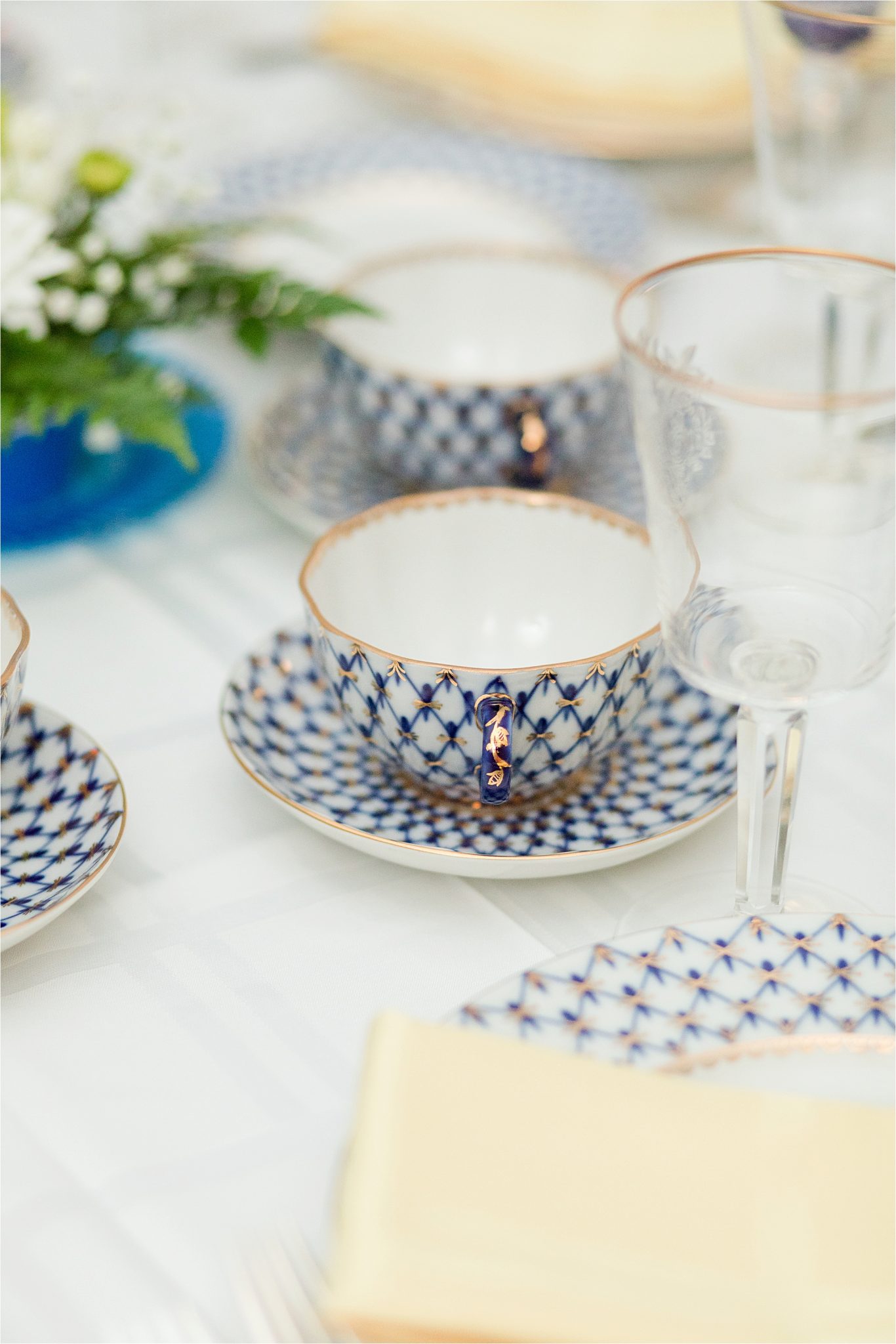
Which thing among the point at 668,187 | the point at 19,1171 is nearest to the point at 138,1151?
the point at 19,1171

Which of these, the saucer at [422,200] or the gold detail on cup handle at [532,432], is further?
the saucer at [422,200]

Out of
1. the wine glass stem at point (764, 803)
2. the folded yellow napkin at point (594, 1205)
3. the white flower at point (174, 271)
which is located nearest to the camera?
the folded yellow napkin at point (594, 1205)

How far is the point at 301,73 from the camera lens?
1143 millimetres

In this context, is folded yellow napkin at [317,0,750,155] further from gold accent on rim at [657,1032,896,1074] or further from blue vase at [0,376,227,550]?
gold accent on rim at [657,1032,896,1074]

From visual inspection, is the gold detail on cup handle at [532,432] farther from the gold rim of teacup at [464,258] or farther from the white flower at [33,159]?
the white flower at [33,159]

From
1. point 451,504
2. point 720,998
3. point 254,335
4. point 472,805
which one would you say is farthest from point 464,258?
point 720,998

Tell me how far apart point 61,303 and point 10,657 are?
0.25 m

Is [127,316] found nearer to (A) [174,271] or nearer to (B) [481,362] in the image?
(A) [174,271]

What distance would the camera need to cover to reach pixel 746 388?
0.34 metres

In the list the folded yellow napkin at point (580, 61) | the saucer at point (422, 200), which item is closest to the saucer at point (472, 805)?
the saucer at point (422, 200)

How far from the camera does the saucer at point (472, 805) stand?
44 cm

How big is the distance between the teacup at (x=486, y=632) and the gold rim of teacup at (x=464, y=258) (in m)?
0.09

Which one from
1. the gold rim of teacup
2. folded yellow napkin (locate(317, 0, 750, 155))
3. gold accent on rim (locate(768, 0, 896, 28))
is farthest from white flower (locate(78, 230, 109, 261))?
folded yellow napkin (locate(317, 0, 750, 155))

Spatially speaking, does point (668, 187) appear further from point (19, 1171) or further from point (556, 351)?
point (19, 1171)
